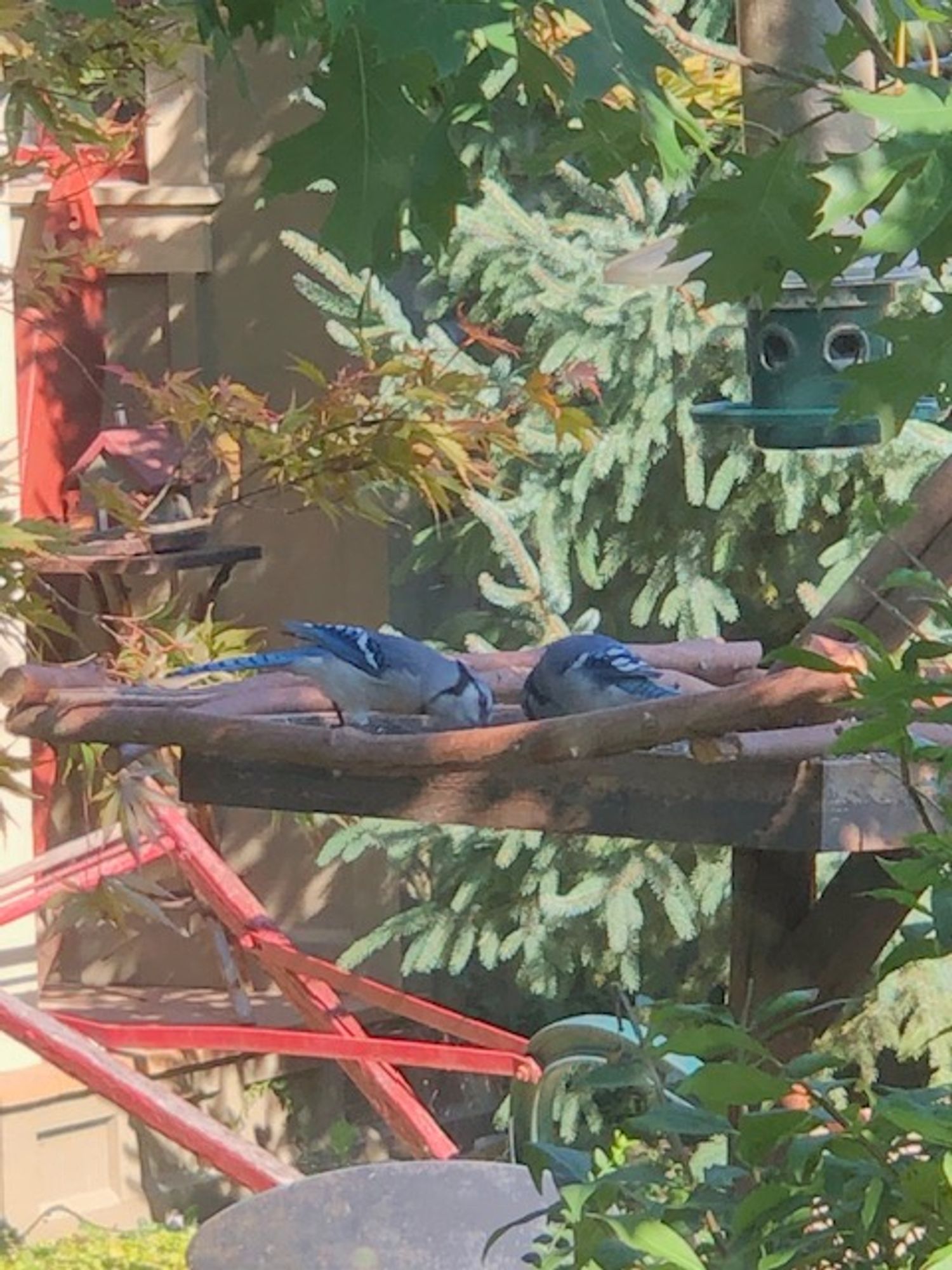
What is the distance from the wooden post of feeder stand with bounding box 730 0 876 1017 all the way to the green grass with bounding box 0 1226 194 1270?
8.30 feet

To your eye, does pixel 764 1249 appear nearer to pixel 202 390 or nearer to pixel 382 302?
pixel 202 390

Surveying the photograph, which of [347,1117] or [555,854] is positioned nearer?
[555,854]

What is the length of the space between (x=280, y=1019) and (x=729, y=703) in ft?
11.6

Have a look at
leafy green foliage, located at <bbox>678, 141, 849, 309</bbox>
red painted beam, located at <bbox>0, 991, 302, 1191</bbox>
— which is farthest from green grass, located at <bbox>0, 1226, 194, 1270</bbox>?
leafy green foliage, located at <bbox>678, 141, 849, 309</bbox>

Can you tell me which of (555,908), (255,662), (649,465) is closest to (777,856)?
Answer: (255,662)

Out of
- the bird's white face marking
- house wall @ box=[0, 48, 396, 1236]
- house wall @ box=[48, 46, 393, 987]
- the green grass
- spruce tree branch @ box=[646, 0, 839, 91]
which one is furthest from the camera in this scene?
house wall @ box=[48, 46, 393, 987]

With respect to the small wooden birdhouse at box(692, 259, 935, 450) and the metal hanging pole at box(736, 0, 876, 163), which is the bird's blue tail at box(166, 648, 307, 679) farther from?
the metal hanging pole at box(736, 0, 876, 163)

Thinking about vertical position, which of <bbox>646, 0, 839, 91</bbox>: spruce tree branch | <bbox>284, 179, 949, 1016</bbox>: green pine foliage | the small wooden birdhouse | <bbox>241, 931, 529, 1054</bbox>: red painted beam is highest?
A: <bbox>646, 0, 839, 91</bbox>: spruce tree branch

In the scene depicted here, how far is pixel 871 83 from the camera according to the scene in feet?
5.98

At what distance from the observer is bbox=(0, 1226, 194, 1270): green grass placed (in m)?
4.17

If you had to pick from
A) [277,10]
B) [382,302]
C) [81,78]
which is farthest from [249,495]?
[277,10]

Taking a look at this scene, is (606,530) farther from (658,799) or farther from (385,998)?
(658,799)

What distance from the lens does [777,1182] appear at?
1.00m

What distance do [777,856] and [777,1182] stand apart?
3.09ft
